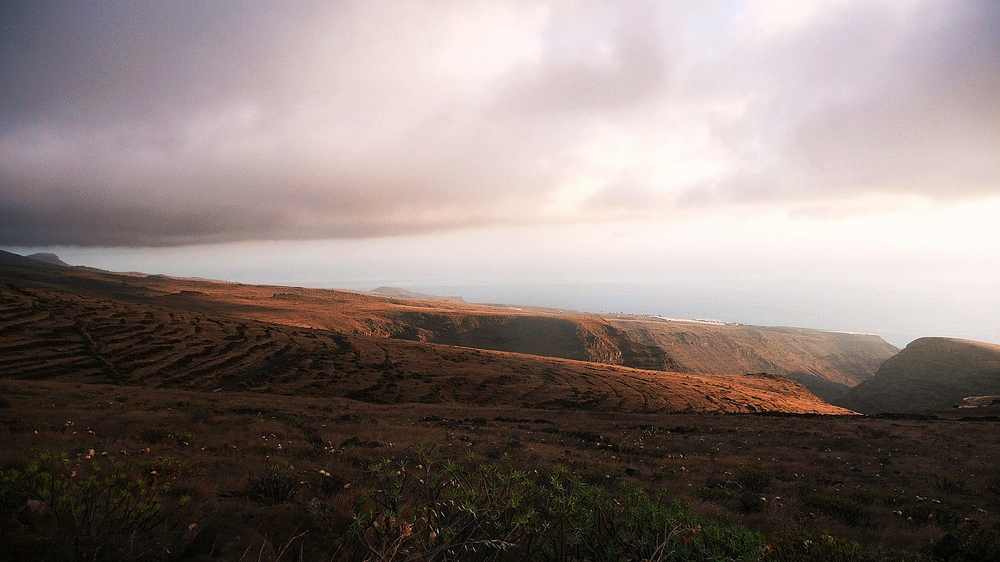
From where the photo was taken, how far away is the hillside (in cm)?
7175

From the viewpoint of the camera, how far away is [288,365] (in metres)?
39.4

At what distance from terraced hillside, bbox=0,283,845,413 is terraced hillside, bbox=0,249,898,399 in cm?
2030

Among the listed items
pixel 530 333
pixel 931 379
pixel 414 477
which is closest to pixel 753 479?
pixel 414 477

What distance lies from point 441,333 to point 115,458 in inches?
3585

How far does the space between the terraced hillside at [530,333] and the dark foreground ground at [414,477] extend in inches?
2128

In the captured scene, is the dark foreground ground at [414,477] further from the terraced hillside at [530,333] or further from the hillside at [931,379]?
the hillside at [931,379]

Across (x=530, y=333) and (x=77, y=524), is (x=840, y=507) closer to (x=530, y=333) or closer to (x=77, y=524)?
(x=77, y=524)

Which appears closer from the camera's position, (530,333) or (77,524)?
(77,524)

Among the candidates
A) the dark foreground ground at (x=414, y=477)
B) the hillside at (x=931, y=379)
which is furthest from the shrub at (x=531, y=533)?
the hillside at (x=931, y=379)

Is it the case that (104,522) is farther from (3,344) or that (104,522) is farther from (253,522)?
(3,344)

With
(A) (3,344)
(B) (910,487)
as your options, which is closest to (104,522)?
(B) (910,487)

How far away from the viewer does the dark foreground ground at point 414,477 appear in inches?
172

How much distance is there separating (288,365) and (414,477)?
37709 mm

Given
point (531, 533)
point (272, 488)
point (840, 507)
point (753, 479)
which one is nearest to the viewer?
point (531, 533)
